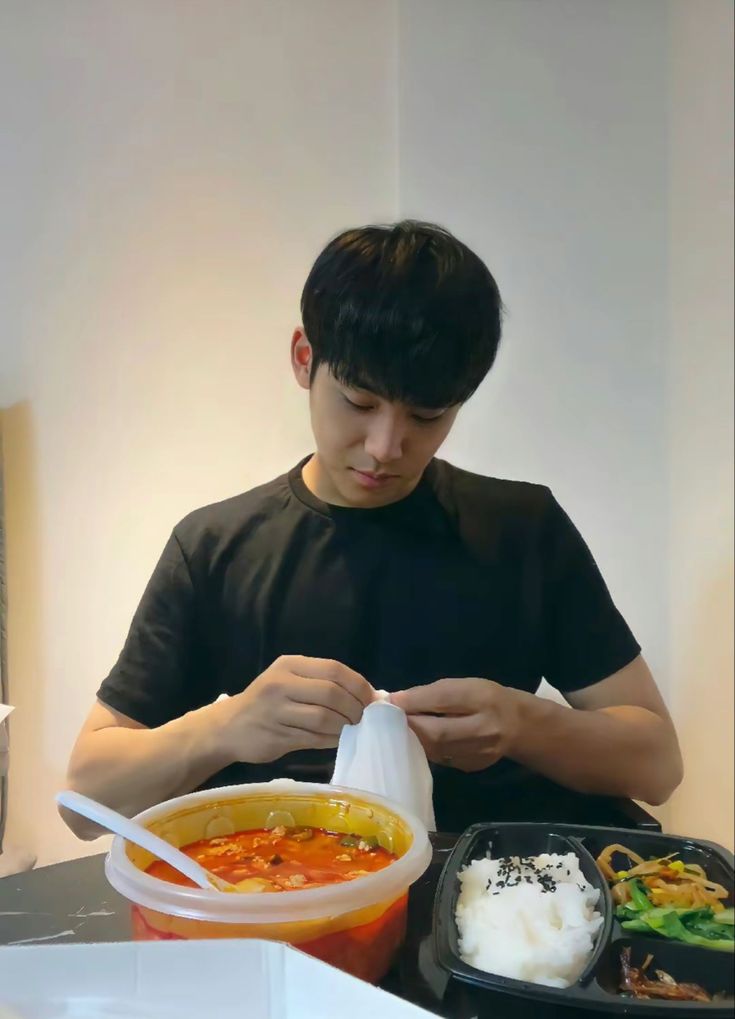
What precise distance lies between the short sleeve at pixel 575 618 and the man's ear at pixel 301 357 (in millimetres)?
268

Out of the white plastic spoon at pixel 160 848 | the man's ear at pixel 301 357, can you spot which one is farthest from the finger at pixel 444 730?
the man's ear at pixel 301 357

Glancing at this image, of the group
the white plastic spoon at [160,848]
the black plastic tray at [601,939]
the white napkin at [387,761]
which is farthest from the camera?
the white napkin at [387,761]

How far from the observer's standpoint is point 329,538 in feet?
2.84

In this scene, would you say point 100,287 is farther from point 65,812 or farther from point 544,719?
point 544,719

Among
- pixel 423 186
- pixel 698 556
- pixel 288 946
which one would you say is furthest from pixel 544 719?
pixel 423 186

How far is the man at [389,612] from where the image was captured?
75cm

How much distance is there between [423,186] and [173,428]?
344 millimetres

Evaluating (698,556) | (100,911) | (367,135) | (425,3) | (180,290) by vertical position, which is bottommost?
(100,911)

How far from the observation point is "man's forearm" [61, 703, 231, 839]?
0.78 meters

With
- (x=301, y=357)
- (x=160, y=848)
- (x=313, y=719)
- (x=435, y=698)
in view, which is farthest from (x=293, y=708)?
(x=301, y=357)

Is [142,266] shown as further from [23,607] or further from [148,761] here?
[148,761]

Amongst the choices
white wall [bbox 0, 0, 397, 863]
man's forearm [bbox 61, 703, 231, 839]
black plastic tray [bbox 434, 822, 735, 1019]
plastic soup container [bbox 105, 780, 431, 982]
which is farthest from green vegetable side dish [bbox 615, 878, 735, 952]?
white wall [bbox 0, 0, 397, 863]

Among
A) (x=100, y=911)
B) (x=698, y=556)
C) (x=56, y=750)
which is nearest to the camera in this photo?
(x=100, y=911)

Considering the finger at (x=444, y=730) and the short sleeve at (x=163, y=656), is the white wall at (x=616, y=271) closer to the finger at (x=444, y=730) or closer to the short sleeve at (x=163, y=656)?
the finger at (x=444, y=730)
